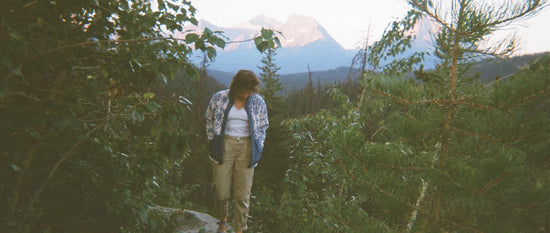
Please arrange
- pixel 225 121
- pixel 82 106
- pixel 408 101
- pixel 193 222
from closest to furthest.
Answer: pixel 408 101
pixel 82 106
pixel 225 121
pixel 193 222

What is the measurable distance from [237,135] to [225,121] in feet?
0.62

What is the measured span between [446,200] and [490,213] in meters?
0.20

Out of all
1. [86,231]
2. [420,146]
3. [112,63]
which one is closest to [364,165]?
[420,146]

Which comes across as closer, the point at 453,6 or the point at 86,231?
the point at 453,6

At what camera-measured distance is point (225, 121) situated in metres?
3.18

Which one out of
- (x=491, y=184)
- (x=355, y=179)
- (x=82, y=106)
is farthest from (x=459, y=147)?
(x=82, y=106)

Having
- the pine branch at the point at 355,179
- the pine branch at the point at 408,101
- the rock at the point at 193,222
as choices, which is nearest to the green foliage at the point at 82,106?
the pine branch at the point at 408,101

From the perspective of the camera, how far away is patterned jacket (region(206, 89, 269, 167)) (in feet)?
10.4

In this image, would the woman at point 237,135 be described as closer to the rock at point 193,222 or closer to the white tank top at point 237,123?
the white tank top at point 237,123

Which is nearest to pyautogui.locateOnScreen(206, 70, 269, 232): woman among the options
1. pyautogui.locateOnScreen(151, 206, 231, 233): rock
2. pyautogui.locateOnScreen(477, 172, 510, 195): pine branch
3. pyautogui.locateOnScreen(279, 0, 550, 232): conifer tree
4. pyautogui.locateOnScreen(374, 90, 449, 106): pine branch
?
pyautogui.locateOnScreen(151, 206, 231, 233): rock

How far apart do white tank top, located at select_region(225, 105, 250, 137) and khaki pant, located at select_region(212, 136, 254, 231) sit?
61 millimetres

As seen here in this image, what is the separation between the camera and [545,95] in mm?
1304

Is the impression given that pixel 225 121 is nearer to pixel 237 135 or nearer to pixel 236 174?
pixel 237 135

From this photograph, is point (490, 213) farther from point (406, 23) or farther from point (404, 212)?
point (406, 23)
